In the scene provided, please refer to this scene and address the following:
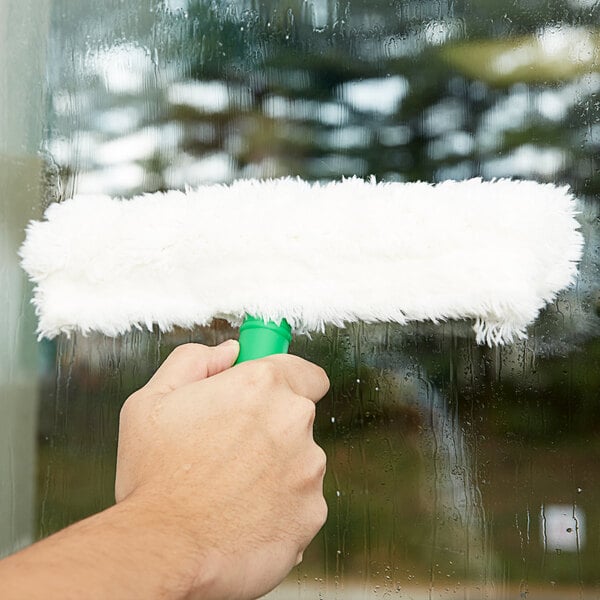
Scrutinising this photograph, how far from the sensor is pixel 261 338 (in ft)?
1.72

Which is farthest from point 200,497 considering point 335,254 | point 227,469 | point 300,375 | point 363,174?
point 363,174

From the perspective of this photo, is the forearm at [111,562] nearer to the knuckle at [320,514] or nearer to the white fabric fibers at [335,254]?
the knuckle at [320,514]

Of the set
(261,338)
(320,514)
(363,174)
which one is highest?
(363,174)

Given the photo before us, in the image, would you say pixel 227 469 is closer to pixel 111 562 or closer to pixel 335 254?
pixel 111 562

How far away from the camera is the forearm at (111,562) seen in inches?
11.7

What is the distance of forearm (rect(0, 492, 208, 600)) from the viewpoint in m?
0.30

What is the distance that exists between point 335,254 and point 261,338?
3.6 inches

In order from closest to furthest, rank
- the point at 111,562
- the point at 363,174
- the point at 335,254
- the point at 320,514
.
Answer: the point at 111,562, the point at 320,514, the point at 335,254, the point at 363,174

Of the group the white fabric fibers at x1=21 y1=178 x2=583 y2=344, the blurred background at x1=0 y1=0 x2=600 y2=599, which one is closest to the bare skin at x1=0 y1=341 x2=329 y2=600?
the white fabric fibers at x1=21 y1=178 x2=583 y2=344

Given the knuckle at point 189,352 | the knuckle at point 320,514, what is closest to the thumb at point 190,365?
the knuckle at point 189,352

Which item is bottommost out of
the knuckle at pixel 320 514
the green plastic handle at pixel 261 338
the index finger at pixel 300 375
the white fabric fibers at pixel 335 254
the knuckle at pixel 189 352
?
the knuckle at pixel 320 514

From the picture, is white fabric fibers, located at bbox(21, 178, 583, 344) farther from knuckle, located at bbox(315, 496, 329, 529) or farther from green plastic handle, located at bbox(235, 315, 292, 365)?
knuckle, located at bbox(315, 496, 329, 529)

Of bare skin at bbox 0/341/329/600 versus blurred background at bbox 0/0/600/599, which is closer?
bare skin at bbox 0/341/329/600

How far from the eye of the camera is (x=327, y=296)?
0.56 meters
